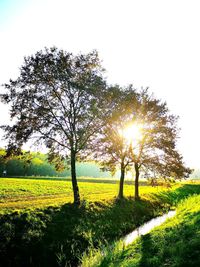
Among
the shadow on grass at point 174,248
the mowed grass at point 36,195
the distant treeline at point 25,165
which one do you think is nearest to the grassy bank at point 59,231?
the mowed grass at point 36,195

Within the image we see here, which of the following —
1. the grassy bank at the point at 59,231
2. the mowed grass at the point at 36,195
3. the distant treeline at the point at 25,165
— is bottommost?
the grassy bank at the point at 59,231

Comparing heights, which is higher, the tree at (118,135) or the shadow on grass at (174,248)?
the tree at (118,135)

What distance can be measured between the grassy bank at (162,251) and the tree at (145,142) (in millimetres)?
20059

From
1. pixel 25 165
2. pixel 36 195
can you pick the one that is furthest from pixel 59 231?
pixel 36 195

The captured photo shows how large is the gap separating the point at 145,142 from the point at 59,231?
71.0ft

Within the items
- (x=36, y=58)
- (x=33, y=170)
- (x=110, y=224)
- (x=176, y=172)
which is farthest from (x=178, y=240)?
(x=33, y=170)

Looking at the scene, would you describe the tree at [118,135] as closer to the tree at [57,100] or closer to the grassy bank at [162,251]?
the tree at [57,100]

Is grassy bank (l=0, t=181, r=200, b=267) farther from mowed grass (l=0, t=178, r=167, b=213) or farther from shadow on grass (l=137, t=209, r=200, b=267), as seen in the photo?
shadow on grass (l=137, t=209, r=200, b=267)

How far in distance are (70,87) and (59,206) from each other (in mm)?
12347

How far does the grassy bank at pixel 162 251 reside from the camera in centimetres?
1198

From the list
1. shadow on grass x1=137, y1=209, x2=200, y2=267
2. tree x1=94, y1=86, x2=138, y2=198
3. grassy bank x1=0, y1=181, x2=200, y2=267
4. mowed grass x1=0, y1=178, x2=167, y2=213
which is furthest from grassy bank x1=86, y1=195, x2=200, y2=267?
tree x1=94, y1=86, x2=138, y2=198

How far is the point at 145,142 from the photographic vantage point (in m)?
39.4

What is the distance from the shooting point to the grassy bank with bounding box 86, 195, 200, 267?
1198 cm

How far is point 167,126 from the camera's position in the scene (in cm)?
4003
